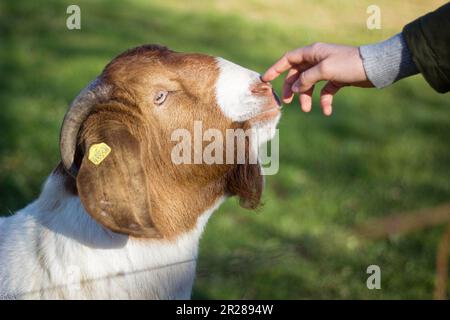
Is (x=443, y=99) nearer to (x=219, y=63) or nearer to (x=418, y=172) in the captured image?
(x=418, y=172)

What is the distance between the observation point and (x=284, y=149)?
30.5 ft

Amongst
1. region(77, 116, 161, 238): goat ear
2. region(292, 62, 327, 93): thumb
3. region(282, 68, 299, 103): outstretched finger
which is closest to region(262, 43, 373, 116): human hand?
region(292, 62, 327, 93): thumb

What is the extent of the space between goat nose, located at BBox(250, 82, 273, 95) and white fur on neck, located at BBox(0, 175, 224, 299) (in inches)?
29.1

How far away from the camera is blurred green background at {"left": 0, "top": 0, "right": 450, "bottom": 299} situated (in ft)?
21.0

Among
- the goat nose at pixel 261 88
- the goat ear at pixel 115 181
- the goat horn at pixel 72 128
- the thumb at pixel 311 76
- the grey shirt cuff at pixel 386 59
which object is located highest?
the grey shirt cuff at pixel 386 59

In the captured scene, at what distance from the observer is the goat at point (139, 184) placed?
3.53 metres

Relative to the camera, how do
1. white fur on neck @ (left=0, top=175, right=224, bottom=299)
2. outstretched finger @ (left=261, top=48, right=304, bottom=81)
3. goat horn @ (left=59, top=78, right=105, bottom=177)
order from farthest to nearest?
outstretched finger @ (left=261, top=48, right=304, bottom=81) → white fur on neck @ (left=0, top=175, right=224, bottom=299) → goat horn @ (left=59, top=78, right=105, bottom=177)

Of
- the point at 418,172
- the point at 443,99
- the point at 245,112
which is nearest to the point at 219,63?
the point at 245,112

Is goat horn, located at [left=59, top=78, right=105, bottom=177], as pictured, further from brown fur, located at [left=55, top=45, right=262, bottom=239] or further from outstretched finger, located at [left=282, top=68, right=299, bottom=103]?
outstretched finger, located at [left=282, top=68, right=299, bottom=103]

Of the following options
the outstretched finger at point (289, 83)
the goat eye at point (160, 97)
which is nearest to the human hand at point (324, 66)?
the outstretched finger at point (289, 83)

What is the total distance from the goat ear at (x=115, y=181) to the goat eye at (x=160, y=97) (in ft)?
0.85

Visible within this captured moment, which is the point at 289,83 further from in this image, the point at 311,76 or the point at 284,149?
the point at 284,149

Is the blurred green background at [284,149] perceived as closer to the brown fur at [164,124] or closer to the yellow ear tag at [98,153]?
the brown fur at [164,124]

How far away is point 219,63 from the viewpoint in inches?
150
